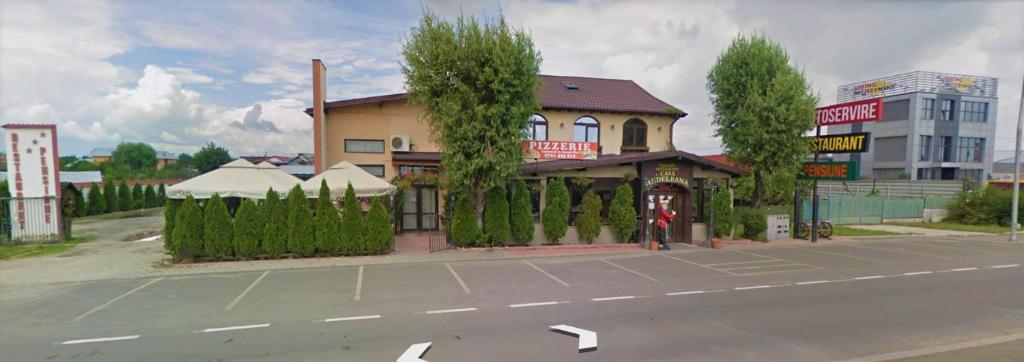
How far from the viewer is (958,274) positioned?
11.1m

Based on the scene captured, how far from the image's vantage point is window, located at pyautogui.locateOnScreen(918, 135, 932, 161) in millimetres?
50250

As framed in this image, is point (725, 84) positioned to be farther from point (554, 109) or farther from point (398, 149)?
point (398, 149)

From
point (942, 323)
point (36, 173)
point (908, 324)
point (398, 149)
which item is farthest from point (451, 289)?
point (36, 173)

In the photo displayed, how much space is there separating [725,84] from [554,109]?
7.37 meters

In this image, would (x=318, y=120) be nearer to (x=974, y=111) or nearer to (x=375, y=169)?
(x=375, y=169)

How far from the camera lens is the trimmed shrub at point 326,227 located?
41.4 ft

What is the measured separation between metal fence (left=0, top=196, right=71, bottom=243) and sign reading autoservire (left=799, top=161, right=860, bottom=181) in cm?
2781

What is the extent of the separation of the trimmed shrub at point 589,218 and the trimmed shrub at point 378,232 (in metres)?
6.54

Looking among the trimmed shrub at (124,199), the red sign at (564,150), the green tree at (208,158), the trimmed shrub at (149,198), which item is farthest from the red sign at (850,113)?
the green tree at (208,158)

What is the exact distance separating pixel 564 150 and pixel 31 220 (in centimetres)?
1845

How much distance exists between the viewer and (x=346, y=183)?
14617 mm

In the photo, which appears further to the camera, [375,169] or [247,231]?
[375,169]

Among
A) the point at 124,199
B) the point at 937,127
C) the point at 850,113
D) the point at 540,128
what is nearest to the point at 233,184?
the point at 540,128

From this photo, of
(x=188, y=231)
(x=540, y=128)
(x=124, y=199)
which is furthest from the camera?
(x=124, y=199)
